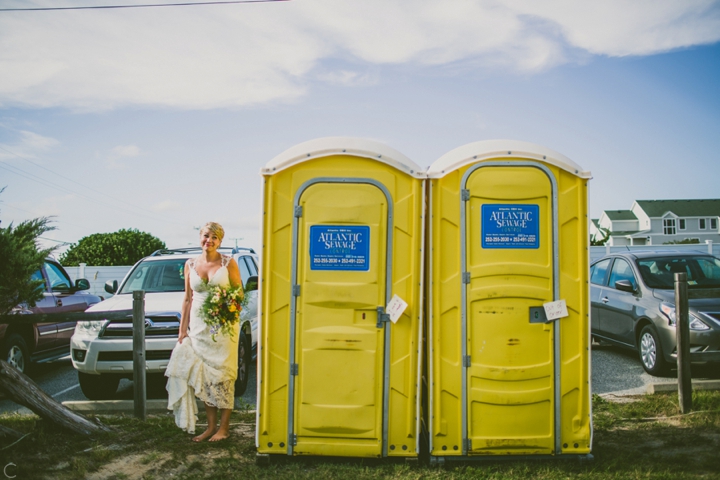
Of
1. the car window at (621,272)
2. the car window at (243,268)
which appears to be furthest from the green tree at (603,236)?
the car window at (243,268)

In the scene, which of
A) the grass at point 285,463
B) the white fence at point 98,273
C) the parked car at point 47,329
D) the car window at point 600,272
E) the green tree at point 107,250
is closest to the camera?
the grass at point 285,463

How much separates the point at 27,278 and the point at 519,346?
4275 millimetres

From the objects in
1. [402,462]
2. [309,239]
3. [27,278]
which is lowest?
[402,462]

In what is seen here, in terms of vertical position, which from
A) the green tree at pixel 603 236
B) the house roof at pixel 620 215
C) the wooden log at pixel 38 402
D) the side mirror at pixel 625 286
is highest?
the house roof at pixel 620 215

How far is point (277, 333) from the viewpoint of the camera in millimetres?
4520

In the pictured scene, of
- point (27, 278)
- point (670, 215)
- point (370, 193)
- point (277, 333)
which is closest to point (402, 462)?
point (277, 333)

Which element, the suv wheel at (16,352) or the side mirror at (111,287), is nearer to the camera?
the suv wheel at (16,352)

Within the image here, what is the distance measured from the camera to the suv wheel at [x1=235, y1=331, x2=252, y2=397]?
280 inches

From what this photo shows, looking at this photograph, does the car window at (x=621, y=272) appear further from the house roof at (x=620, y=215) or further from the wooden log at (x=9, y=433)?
the house roof at (x=620, y=215)

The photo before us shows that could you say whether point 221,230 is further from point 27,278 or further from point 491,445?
point 491,445

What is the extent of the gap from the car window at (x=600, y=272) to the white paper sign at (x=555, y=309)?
5.17 metres

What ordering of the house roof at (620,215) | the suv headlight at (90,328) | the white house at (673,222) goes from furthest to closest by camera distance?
the house roof at (620,215)
the white house at (673,222)
the suv headlight at (90,328)

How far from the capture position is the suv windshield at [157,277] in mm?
7953

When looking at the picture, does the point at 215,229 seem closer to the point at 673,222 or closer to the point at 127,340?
the point at 127,340
